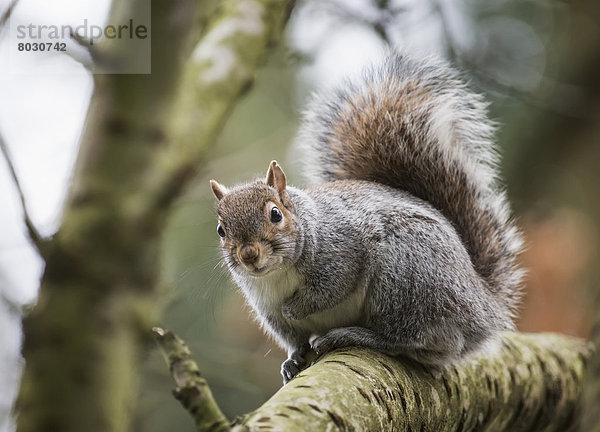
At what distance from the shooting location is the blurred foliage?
2.95 metres

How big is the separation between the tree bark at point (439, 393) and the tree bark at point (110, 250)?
204mm

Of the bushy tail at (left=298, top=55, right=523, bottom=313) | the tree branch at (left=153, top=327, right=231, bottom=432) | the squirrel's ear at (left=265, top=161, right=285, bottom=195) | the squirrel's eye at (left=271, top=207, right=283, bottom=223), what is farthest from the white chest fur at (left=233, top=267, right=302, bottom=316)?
the tree branch at (left=153, top=327, right=231, bottom=432)

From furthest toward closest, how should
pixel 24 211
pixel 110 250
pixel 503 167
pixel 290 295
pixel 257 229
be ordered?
1. pixel 503 167
2. pixel 290 295
3. pixel 257 229
4. pixel 24 211
5. pixel 110 250

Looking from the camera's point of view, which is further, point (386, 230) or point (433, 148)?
point (433, 148)

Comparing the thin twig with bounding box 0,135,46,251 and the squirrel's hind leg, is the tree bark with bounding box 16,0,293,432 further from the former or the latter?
the squirrel's hind leg

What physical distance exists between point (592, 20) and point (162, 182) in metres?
4.49

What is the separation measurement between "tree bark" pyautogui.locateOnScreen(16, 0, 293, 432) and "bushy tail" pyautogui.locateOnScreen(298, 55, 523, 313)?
1.88m

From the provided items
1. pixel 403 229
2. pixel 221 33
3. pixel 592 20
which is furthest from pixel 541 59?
pixel 221 33

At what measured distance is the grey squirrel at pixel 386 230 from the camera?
224 centimetres

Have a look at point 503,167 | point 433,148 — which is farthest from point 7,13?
point 503,167

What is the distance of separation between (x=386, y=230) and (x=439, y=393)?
55 cm

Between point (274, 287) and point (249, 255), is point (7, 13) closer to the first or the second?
point (249, 255)

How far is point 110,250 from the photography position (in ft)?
2.12

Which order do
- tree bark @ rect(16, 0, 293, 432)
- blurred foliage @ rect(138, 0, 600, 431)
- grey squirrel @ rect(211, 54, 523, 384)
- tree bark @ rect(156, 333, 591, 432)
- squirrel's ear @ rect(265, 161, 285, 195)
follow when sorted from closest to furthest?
tree bark @ rect(16, 0, 293, 432), tree bark @ rect(156, 333, 591, 432), grey squirrel @ rect(211, 54, 523, 384), squirrel's ear @ rect(265, 161, 285, 195), blurred foliage @ rect(138, 0, 600, 431)
